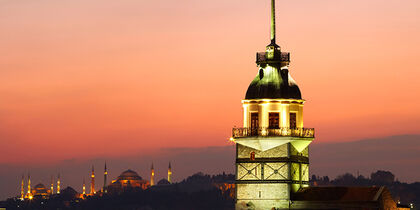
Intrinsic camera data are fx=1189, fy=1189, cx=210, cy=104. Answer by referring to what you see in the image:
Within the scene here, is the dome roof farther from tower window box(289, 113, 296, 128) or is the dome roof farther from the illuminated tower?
tower window box(289, 113, 296, 128)

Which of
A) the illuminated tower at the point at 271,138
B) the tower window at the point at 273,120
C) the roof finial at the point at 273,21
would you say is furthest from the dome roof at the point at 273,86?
Result: the roof finial at the point at 273,21

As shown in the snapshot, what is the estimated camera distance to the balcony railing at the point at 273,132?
9600 centimetres

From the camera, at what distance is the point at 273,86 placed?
97062 millimetres

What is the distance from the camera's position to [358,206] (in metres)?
93.4

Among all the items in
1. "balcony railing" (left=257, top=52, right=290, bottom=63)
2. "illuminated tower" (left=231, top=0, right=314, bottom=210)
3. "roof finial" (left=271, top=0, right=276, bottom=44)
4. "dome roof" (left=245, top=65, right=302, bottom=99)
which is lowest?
"illuminated tower" (left=231, top=0, right=314, bottom=210)

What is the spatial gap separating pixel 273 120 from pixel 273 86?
279 centimetres

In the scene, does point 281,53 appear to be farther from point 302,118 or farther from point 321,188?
point 321,188

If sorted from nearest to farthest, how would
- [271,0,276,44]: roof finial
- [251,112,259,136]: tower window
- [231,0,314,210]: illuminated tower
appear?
[231,0,314,210]: illuminated tower, [251,112,259,136]: tower window, [271,0,276,44]: roof finial

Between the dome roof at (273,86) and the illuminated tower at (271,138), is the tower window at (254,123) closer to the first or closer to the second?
the illuminated tower at (271,138)

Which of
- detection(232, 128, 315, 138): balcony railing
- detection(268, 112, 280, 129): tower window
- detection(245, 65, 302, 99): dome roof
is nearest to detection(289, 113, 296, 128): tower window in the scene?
detection(232, 128, 315, 138): balcony railing

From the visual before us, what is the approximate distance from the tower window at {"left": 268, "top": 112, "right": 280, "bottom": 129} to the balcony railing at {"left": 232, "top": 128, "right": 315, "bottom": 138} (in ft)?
1.45

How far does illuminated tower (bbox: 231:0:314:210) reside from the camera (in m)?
95.9

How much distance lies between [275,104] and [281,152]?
12.9 feet

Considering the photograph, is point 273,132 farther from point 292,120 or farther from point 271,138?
point 292,120
